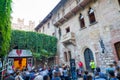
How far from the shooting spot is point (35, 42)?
17641mm

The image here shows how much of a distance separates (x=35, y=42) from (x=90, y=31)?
27.8 ft

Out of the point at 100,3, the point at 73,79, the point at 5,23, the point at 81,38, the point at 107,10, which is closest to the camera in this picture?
the point at 73,79

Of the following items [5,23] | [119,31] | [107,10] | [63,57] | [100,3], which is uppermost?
[100,3]

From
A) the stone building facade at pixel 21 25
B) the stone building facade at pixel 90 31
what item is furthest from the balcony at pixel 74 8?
the stone building facade at pixel 21 25

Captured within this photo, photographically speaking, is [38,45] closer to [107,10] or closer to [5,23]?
[5,23]

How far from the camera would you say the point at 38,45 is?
17828 mm

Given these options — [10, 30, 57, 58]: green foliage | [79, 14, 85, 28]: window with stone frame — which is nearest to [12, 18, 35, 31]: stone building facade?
[10, 30, 57, 58]: green foliage

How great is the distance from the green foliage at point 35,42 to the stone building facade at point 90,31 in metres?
1.42

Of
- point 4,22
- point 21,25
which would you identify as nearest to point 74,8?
point 4,22

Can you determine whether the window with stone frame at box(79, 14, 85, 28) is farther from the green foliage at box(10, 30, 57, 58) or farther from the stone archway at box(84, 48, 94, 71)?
the green foliage at box(10, 30, 57, 58)

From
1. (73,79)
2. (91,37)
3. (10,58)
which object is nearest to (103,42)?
(91,37)

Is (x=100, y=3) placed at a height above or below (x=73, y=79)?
above

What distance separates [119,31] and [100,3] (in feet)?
12.2

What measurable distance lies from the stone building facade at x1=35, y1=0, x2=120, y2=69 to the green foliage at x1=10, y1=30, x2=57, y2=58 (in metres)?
1.42
